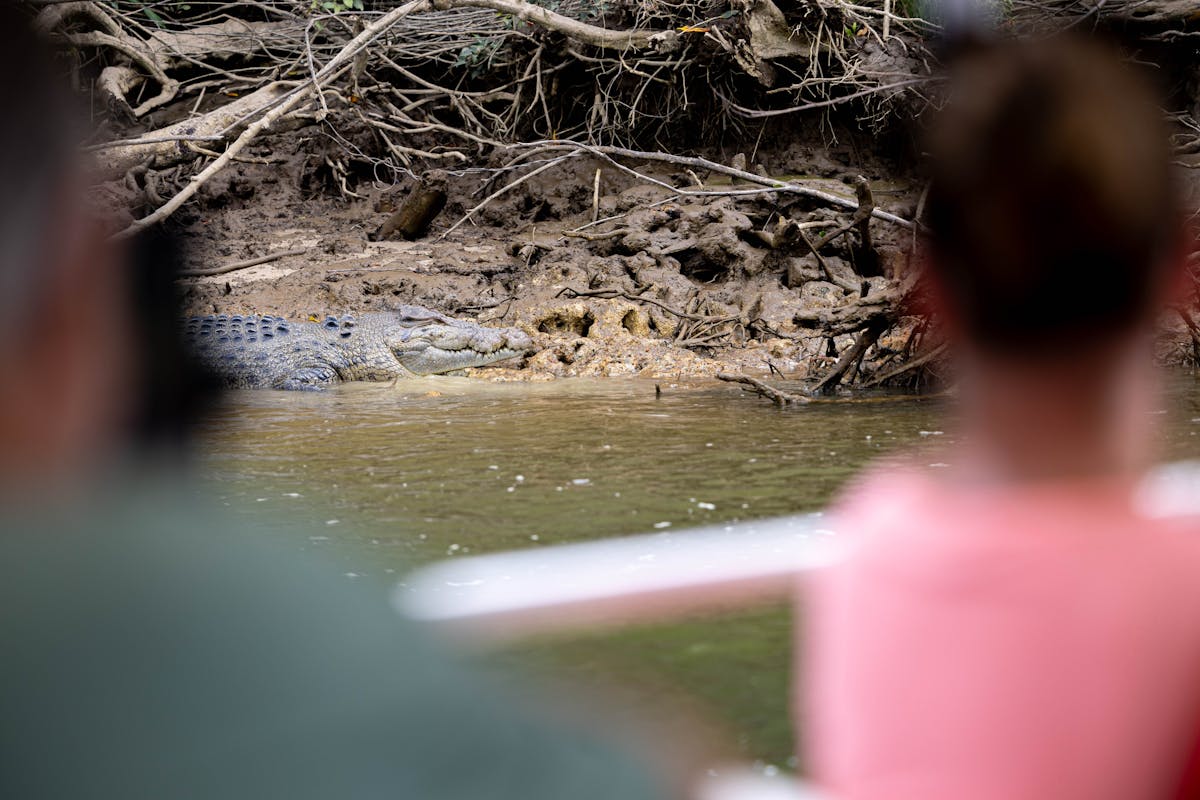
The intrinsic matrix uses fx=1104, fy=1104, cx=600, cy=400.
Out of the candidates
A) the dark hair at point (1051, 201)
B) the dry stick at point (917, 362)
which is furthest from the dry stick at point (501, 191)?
the dark hair at point (1051, 201)

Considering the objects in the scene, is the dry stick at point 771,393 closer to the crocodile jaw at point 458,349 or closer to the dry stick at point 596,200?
the crocodile jaw at point 458,349

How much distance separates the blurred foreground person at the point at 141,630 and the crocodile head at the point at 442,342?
8029 mm

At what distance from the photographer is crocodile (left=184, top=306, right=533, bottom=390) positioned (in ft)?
29.1

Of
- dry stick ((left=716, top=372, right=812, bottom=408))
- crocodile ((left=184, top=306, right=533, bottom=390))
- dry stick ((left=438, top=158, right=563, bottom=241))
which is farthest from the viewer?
crocodile ((left=184, top=306, right=533, bottom=390))

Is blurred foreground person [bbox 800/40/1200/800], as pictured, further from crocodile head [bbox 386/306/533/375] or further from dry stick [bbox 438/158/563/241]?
crocodile head [bbox 386/306/533/375]

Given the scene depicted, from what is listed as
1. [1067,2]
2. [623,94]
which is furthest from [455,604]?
[623,94]

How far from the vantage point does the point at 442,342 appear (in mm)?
9219

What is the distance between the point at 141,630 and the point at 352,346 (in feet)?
29.5

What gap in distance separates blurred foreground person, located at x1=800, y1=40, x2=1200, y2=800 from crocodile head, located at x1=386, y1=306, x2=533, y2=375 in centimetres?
795

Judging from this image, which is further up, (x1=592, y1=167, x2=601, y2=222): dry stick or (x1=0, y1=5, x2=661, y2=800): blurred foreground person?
(x1=592, y1=167, x2=601, y2=222): dry stick

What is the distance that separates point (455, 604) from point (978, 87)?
3.01 ft

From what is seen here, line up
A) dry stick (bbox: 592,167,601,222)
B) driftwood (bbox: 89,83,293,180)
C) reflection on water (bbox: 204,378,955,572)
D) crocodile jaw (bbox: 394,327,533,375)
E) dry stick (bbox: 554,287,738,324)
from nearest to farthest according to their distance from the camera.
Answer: reflection on water (bbox: 204,378,955,572), dry stick (bbox: 554,287,738,324), crocodile jaw (bbox: 394,327,533,375), driftwood (bbox: 89,83,293,180), dry stick (bbox: 592,167,601,222)

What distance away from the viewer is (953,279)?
80cm

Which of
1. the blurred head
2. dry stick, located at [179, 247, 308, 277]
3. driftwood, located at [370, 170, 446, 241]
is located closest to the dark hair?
the blurred head
